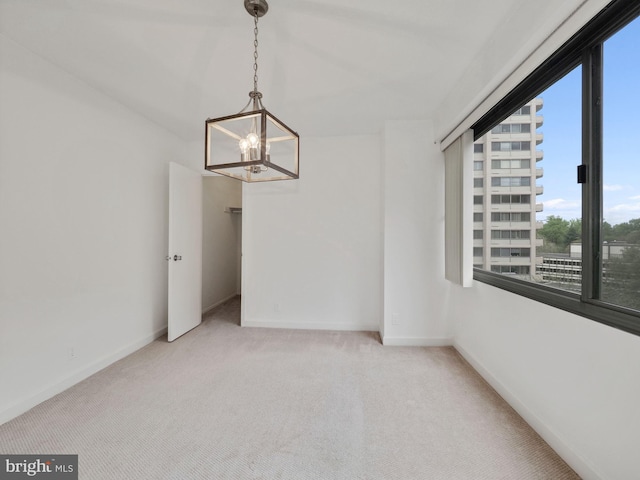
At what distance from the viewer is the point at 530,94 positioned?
5.94 feet

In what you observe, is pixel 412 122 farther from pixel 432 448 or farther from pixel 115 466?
pixel 115 466

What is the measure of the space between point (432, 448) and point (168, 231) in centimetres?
340

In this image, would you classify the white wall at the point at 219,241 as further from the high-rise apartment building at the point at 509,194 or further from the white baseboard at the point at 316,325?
the high-rise apartment building at the point at 509,194

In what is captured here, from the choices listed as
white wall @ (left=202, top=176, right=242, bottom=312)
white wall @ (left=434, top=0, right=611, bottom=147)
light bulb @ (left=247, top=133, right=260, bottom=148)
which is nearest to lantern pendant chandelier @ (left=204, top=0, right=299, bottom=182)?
light bulb @ (left=247, top=133, right=260, bottom=148)

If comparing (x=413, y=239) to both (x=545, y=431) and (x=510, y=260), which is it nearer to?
(x=510, y=260)

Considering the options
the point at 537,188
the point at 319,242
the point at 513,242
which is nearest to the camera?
the point at 537,188

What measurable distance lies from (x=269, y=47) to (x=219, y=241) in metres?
3.52

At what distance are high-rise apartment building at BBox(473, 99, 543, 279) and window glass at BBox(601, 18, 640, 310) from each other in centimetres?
51

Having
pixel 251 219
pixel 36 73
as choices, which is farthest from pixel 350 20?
pixel 251 219

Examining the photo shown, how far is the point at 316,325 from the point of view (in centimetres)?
356

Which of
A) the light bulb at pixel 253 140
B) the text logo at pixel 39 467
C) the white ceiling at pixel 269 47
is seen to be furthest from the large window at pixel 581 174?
the text logo at pixel 39 467

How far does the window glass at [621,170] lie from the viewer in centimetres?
121

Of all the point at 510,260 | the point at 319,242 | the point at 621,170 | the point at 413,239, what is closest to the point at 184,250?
the point at 319,242

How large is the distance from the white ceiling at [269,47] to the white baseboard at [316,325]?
8.69 ft
